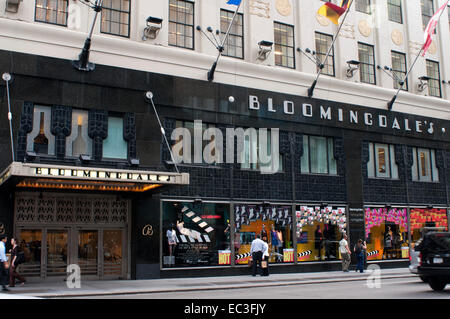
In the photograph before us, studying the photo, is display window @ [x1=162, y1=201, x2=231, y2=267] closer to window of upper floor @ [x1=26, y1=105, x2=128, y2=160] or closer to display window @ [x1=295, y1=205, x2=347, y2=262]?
window of upper floor @ [x1=26, y1=105, x2=128, y2=160]

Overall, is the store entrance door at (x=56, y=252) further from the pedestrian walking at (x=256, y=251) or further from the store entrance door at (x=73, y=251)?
the pedestrian walking at (x=256, y=251)

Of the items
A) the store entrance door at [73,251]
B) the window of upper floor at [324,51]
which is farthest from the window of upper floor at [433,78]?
the store entrance door at [73,251]

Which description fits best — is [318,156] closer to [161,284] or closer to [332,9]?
[332,9]

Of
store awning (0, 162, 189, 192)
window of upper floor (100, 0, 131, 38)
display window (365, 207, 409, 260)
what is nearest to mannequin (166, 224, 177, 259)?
store awning (0, 162, 189, 192)

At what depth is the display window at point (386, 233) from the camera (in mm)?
28398

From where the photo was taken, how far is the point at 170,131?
2303cm

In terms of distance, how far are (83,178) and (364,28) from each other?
789 inches

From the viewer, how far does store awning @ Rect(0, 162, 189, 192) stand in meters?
16.7

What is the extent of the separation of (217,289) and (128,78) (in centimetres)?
976

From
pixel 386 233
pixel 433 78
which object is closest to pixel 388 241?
pixel 386 233

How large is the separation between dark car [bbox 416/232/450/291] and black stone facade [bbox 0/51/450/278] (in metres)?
10.1

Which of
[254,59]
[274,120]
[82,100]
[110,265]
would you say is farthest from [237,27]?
[110,265]

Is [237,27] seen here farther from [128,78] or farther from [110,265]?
[110,265]

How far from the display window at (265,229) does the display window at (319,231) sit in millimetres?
645
